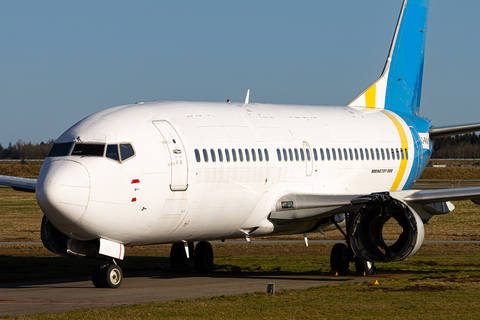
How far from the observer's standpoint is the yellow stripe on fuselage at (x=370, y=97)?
29984 mm

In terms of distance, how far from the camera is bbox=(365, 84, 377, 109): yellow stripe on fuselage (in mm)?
29984

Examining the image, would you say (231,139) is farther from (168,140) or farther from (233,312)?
(233,312)

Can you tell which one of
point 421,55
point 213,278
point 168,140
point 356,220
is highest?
point 421,55

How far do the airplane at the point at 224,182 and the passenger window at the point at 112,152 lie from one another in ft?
0.09

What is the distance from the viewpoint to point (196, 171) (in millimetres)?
19422

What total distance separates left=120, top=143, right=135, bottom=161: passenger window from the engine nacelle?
7030mm

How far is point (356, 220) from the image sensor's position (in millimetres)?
21250

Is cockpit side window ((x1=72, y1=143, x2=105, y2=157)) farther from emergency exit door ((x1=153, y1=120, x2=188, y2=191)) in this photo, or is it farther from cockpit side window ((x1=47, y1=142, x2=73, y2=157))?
emergency exit door ((x1=153, y1=120, x2=188, y2=191))

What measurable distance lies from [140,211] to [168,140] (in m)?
2.08

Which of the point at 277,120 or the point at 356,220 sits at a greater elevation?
the point at 277,120

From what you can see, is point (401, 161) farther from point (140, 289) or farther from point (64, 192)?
point (64, 192)

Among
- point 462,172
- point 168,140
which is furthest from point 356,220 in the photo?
point 462,172

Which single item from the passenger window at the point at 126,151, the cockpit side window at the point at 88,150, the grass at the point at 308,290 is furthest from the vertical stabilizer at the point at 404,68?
the cockpit side window at the point at 88,150

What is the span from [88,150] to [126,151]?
0.92m
